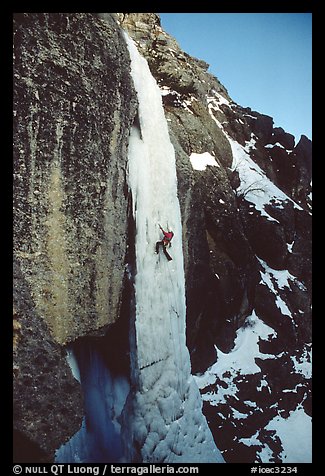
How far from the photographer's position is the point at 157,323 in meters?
6.32

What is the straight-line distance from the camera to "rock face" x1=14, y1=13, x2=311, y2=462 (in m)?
4.48

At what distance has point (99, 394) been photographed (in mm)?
6180

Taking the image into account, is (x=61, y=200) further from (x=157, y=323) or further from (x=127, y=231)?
(x=157, y=323)

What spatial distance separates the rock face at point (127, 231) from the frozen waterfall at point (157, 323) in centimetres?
47

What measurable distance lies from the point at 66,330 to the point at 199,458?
12.0 feet

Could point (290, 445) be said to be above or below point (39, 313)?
below

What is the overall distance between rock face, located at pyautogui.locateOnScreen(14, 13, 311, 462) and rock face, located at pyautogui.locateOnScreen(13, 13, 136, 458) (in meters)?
0.02

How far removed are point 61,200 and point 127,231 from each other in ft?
5.07

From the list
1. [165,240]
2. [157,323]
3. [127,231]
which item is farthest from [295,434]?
[127,231]

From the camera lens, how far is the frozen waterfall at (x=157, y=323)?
5.89 metres

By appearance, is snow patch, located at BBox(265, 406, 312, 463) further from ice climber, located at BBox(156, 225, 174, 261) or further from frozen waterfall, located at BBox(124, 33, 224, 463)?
ice climber, located at BBox(156, 225, 174, 261)
